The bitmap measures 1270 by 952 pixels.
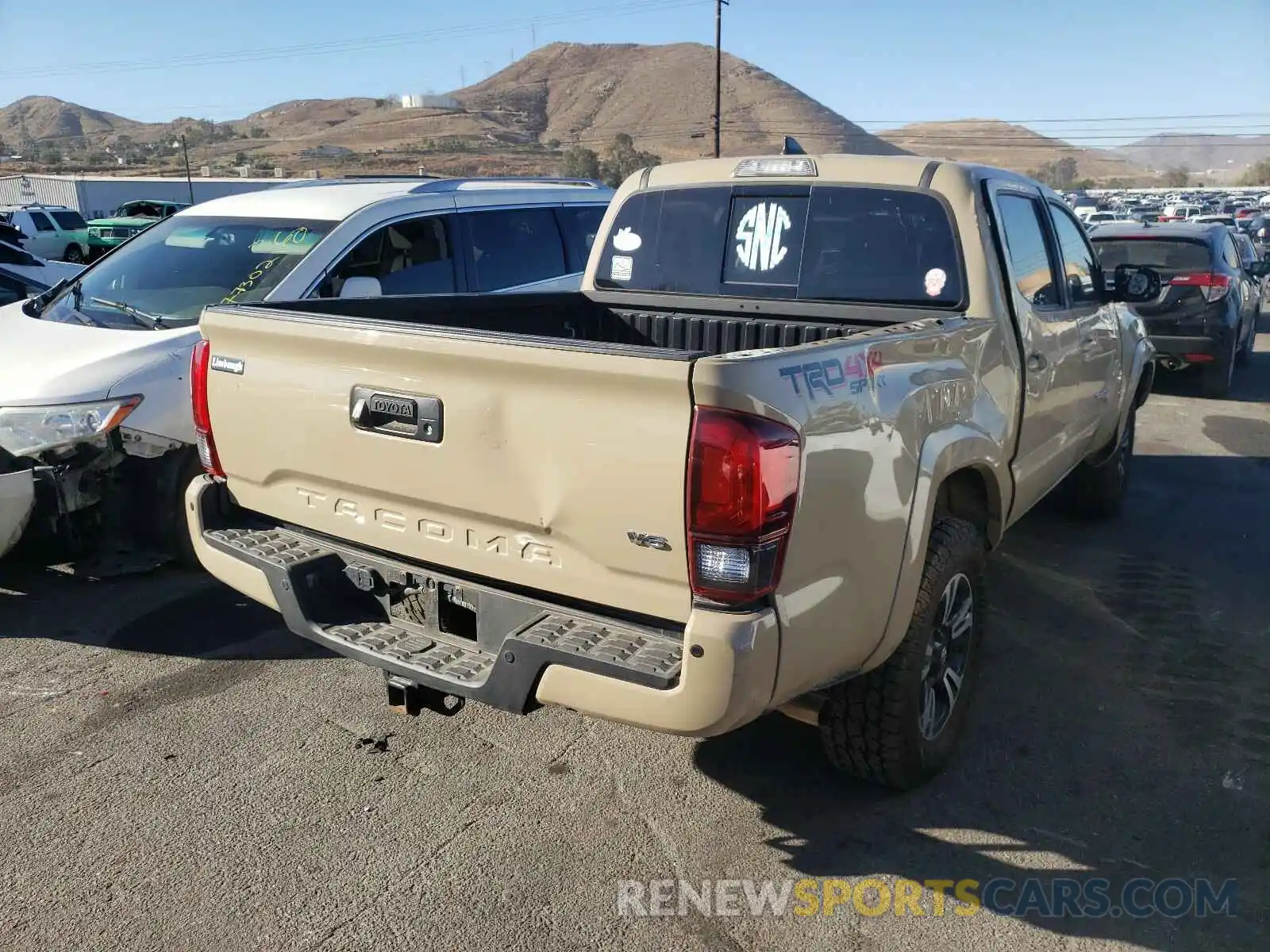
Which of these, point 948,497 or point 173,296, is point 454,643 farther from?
point 173,296

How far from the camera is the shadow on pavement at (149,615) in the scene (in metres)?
4.57

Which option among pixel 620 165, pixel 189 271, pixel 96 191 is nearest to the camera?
pixel 189 271

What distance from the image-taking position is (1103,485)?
6.35 metres

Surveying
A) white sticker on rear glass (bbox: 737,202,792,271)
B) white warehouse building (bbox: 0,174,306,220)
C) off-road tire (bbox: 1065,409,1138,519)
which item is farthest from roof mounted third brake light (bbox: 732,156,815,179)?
white warehouse building (bbox: 0,174,306,220)

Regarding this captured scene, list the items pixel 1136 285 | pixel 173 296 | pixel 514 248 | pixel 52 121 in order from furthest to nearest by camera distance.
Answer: pixel 52 121 < pixel 514 248 < pixel 173 296 < pixel 1136 285

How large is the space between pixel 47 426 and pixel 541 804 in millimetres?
2996

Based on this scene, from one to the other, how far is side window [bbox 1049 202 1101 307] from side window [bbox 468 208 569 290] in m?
3.44

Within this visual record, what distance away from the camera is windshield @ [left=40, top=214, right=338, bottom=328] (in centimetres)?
558

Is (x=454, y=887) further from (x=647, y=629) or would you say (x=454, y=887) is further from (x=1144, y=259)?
(x=1144, y=259)

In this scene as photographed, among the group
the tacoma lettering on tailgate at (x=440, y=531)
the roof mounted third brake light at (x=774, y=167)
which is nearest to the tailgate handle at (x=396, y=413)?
the tacoma lettering on tailgate at (x=440, y=531)

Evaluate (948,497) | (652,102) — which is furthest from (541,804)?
(652,102)

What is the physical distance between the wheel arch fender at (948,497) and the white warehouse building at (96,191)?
1917 inches

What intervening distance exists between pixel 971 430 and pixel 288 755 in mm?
2609

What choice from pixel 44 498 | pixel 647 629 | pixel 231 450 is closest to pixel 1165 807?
pixel 647 629
